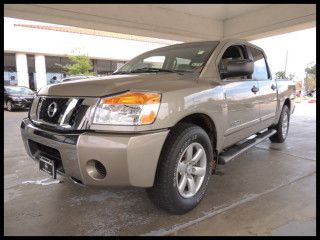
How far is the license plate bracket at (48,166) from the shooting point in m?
2.85

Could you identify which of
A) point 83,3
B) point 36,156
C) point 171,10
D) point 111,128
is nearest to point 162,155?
point 111,128

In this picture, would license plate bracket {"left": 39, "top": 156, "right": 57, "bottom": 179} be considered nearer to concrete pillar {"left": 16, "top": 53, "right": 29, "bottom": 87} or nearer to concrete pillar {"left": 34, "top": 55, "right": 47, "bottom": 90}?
concrete pillar {"left": 16, "top": 53, "right": 29, "bottom": 87}

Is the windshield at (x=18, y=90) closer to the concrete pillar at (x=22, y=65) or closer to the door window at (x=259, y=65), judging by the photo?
the concrete pillar at (x=22, y=65)

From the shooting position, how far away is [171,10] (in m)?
9.80

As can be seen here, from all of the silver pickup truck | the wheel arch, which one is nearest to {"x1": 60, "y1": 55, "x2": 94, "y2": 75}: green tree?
the silver pickup truck

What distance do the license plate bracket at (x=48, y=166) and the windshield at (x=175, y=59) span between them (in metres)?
1.56

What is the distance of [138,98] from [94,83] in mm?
485

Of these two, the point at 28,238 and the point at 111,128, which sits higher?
the point at 111,128

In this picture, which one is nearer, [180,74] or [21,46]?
[180,74]

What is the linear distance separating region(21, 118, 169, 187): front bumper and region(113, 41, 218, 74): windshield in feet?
4.08

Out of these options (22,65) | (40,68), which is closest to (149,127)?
(22,65)

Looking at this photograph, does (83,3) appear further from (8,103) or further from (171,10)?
(8,103)

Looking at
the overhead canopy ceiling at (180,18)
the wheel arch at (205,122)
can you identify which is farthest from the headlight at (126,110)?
the overhead canopy ceiling at (180,18)

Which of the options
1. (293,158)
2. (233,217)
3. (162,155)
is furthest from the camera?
(293,158)
